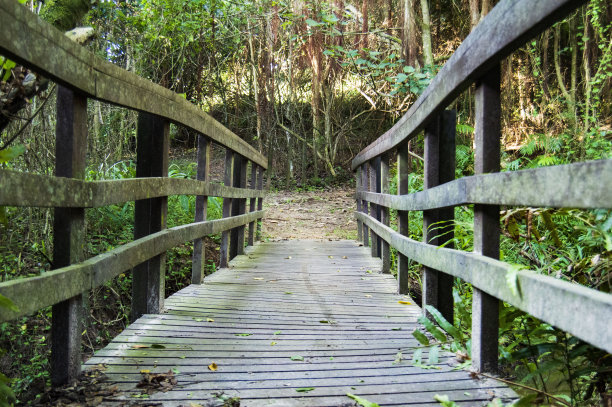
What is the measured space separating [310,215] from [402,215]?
6.94 m

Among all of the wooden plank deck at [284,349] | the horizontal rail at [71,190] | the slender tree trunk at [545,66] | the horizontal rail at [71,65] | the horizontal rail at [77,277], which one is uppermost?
the slender tree trunk at [545,66]

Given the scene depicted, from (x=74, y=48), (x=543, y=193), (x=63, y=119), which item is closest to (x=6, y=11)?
(x=74, y=48)

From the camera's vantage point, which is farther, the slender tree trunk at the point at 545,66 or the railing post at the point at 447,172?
the slender tree trunk at the point at 545,66

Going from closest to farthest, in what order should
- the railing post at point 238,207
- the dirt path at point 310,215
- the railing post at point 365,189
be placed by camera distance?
the railing post at point 238,207 → the railing post at point 365,189 → the dirt path at point 310,215

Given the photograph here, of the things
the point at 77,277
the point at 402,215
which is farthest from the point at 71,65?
the point at 402,215

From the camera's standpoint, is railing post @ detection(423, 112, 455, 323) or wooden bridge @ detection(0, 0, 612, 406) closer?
wooden bridge @ detection(0, 0, 612, 406)

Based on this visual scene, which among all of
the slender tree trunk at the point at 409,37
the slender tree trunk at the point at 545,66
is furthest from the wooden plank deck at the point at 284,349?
the slender tree trunk at the point at 545,66

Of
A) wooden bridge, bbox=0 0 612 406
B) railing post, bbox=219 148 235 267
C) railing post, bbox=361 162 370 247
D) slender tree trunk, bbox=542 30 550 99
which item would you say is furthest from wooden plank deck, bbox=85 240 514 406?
slender tree trunk, bbox=542 30 550 99

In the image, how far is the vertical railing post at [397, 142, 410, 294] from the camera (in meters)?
3.67

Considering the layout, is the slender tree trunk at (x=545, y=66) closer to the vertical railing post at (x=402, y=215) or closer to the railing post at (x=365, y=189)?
the railing post at (x=365, y=189)

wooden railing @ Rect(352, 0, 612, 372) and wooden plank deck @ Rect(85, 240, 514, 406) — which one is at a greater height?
wooden railing @ Rect(352, 0, 612, 372)

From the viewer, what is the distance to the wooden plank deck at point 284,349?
6.02 feet

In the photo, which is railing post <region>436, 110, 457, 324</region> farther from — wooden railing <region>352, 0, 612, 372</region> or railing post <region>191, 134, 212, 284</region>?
railing post <region>191, 134, 212, 284</region>

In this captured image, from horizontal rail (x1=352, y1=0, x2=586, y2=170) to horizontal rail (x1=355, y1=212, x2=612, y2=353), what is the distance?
73 cm
